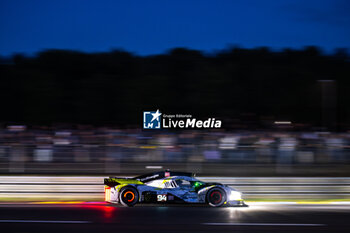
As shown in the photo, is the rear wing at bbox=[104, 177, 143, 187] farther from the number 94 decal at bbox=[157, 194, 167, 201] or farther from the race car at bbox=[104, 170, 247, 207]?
the number 94 decal at bbox=[157, 194, 167, 201]

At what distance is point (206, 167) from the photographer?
53.8ft

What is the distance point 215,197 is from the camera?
10.7 metres

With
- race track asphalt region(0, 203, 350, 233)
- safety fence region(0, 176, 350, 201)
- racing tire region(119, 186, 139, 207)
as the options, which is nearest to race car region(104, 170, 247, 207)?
racing tire region(119, 186, 139, 207)

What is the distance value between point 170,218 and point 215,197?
1918 mm

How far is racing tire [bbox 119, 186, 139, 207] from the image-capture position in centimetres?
1048

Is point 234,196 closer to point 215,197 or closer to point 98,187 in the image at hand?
point 215,197

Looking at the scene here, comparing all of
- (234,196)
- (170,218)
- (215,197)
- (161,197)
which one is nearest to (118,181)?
(161,197)

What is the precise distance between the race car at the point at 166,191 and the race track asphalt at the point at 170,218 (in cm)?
21

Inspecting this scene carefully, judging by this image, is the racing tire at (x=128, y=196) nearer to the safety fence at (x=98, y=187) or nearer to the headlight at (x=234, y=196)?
the safety fence at (x=98, y=187)

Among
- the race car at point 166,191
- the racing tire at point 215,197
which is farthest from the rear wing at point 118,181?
the racing tire at point 215,197

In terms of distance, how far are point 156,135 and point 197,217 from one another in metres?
8.93

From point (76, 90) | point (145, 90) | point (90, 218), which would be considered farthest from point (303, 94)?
point (90, 218)

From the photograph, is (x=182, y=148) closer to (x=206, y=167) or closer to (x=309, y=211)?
(x=206, y=167)

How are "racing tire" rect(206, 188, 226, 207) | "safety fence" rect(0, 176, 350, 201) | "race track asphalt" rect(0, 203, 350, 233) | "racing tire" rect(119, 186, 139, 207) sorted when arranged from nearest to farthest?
"race track asphalt" rect(0, 203, 350, 233) → "racing tire" rect(119, 186, 139, 207) → "racing tire" rect(206, 188, 226, 207) → "safety fence" rect(0, 176, 350, 201)
